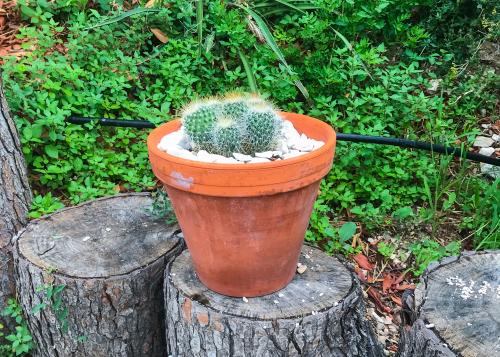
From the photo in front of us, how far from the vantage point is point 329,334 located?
5.76ft

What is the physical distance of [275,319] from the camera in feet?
5.53

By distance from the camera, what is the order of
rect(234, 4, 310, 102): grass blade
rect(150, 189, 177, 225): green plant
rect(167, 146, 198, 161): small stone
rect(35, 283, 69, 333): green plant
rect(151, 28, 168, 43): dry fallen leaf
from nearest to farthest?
rect(167, 146, 198, 161): small stone < rect(35, 283, 69, 333): green plant < rect(150, 189, 177, 225): green plant < rect(234, 4, 310, 102): grass blade < rect(151, 28, 168, 43): dry fallen leaf

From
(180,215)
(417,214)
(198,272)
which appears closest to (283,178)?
(180,215)

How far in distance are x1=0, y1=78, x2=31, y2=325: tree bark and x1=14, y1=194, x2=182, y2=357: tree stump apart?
133mm

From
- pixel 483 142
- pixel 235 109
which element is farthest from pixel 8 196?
pixel 483 142

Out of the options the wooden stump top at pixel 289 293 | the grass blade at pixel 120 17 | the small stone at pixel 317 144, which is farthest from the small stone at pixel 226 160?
the grass blade at pixel 120 17

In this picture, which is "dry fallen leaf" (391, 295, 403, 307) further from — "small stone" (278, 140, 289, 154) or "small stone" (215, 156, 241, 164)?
"small stone" (215, 156, 241, 164)

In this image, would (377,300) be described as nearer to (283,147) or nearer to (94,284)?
(283,147)

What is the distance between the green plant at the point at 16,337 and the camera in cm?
218

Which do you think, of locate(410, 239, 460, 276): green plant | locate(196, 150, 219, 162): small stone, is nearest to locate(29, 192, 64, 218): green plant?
locate(196, 150, 219, 162): small stone

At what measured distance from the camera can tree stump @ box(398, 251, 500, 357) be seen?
154 centimetres

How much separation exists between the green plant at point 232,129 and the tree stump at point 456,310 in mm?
716

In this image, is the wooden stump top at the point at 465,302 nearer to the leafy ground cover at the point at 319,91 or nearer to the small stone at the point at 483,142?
the leafy ground cover at the point at 319,91

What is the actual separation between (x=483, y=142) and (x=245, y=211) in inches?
83.9
